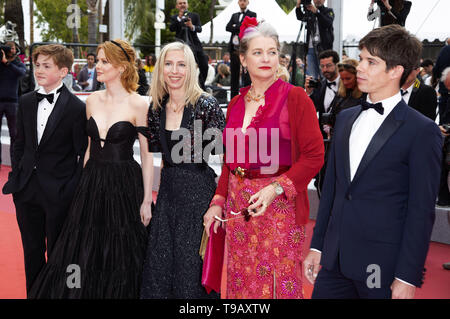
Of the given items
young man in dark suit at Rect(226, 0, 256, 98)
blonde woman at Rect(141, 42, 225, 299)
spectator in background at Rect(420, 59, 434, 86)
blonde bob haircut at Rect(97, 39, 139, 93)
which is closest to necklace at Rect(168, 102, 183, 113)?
blonde woman at Rect(141, 42, 225, 299)

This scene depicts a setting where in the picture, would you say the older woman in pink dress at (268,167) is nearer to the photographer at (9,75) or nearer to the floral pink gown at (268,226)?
the floral pink gown at (268,226)

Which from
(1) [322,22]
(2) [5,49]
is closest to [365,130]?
(1) [322,22]

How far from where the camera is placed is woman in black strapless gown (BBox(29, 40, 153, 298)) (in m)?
3.56

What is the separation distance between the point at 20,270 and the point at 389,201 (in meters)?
3.73

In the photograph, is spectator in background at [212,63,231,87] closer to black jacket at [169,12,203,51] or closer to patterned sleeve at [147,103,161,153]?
black jacket at [169,12,203,51]

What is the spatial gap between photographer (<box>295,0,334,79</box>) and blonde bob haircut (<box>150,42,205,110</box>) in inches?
157

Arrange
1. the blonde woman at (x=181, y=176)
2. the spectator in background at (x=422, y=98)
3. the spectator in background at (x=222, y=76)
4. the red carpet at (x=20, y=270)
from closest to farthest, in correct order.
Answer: the blonde woman at (x=181, y=176) < the red carpet at (x=20, y=270) < the spectator in background at (x=422, y=98) < the spectator in background at (x=222, y=76)

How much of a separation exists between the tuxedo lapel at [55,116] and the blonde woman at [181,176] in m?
0.69

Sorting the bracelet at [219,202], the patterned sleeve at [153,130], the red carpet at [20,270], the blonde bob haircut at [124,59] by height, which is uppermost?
the blonde bob haircut at [124,59]

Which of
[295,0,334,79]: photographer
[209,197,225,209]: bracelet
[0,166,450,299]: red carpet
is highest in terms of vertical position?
[295,0,334,79]: photographer

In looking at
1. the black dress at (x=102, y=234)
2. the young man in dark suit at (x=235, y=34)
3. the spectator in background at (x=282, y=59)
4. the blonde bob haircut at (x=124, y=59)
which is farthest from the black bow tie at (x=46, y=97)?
the young man in dark suit at (x=235, y=34)

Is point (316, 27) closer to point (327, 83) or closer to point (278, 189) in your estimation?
point (327, 83)

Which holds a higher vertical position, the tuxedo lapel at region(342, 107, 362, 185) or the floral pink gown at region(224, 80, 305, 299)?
the tuxedo lapel at region(342, 107, 362, 185)

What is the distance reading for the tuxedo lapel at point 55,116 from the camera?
3.64 metres
